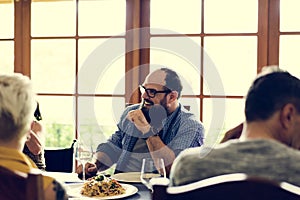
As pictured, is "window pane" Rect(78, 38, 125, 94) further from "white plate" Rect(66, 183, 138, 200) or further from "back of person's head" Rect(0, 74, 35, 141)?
"back of person's head" Rect(0, 74, 35, 141)

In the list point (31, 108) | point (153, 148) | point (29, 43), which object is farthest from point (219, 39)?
point (31, 108)

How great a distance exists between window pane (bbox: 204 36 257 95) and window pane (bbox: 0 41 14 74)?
162cm

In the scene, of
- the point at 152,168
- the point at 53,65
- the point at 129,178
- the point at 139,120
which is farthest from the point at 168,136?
the point at 53,65

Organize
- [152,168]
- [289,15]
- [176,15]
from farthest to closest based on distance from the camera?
[176,15]
[289,15]
[152,168]

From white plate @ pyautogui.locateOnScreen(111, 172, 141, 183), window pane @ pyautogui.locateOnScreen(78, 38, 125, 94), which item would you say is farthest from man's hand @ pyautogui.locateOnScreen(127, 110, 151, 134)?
window pane @ pyautogui.locateOnScreen(78, 38, 125, 94)

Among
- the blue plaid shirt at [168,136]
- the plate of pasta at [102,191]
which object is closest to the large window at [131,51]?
the blue plaid shirt at [168,136]

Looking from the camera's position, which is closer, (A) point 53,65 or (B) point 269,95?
(B) point 269,95

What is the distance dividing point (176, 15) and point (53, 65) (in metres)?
1.11

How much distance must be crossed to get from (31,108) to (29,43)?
254cm

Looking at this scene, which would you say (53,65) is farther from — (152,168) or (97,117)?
(152,168)

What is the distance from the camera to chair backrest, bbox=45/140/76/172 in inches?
120

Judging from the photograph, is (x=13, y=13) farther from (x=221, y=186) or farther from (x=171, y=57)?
(x=221, y=186)

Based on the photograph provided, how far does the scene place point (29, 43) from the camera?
12.6ft

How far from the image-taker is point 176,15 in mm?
3512
